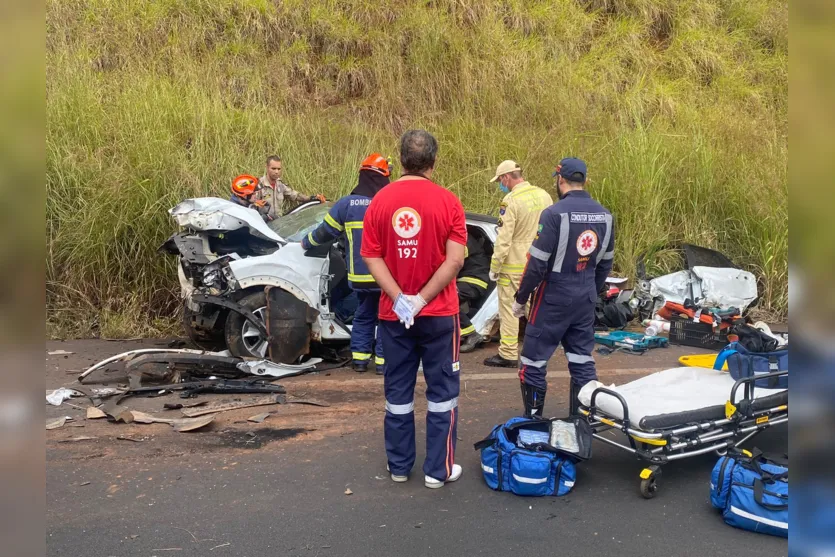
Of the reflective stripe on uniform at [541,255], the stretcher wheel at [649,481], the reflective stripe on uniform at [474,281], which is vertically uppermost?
the reflective stripe on uniform at [541,255]

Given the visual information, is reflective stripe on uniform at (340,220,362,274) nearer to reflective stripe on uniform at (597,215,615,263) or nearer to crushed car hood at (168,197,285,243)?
crushed car hood at (168,197,285,243)

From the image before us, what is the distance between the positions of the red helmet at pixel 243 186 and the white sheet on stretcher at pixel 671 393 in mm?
5208

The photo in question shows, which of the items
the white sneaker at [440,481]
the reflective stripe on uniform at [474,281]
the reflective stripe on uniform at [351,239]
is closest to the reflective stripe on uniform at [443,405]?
the white sneaker at [440,481]

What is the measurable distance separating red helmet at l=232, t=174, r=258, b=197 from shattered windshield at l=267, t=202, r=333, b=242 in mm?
831

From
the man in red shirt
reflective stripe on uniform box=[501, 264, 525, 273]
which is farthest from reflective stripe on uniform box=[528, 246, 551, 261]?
reflective stripe on uniform box=[501, 264, 525, 273]

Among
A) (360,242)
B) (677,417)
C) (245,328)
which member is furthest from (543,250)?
(245,328)

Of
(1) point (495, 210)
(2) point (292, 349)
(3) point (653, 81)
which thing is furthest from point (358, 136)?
(3) point (653, 81)

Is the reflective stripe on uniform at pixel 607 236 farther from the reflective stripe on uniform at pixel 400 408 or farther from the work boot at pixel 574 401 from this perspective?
the reflective stripe on uniform at pixel 400 408

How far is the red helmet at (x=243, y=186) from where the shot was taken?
810 cm

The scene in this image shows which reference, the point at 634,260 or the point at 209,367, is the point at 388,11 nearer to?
the point at 634,260

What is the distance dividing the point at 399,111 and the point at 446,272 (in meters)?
9.94

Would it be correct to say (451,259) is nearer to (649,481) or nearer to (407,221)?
(407,221)

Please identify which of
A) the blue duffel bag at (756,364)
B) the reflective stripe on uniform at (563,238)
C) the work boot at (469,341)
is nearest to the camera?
the blue duffel bag at (756,364)
